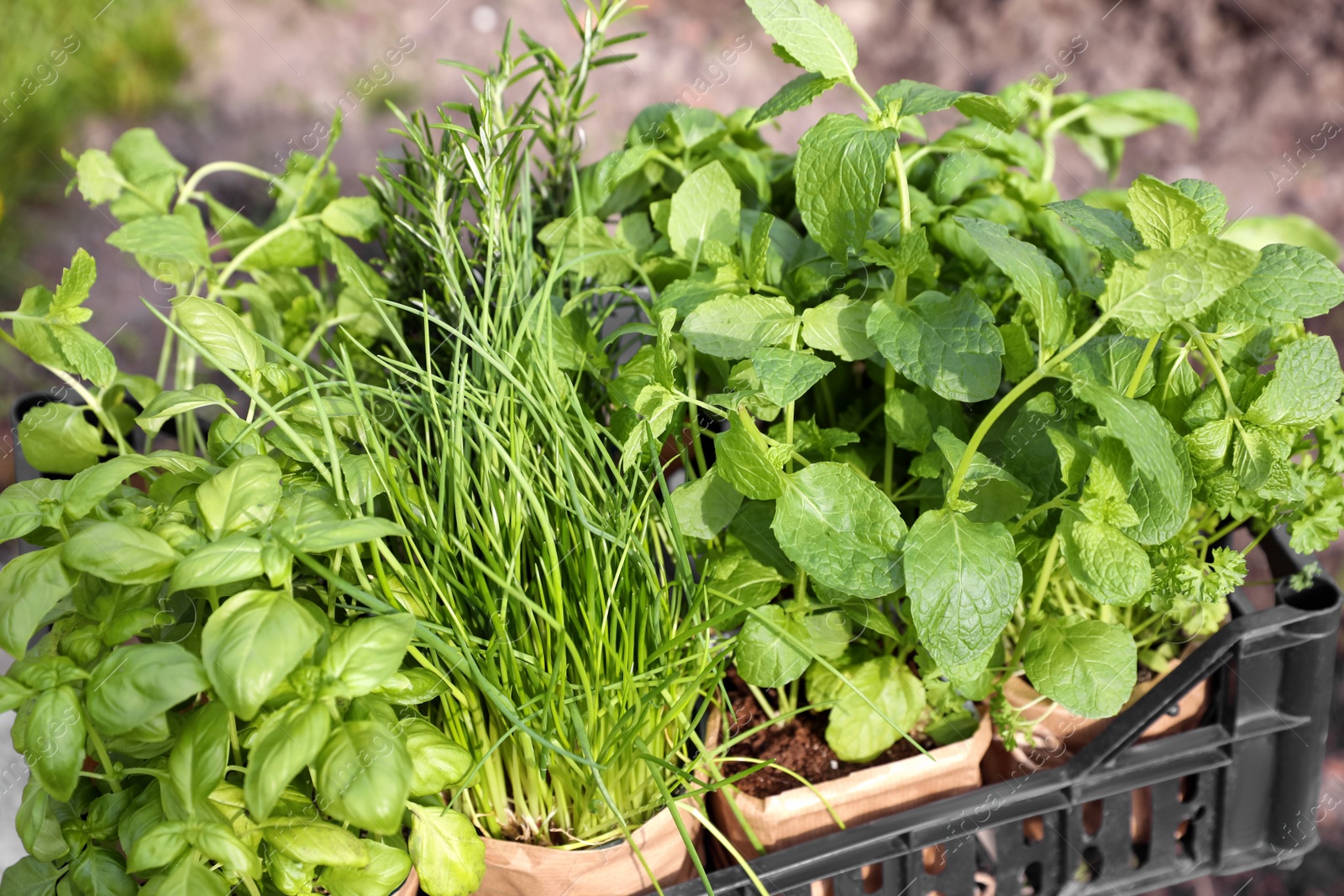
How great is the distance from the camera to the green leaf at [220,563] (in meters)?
0.44

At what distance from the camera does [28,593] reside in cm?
47

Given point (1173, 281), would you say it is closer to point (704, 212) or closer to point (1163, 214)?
point (1163, 214)

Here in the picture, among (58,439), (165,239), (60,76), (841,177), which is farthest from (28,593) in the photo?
(60,76)

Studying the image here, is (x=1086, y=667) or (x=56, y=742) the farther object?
(x=1086, y=667)

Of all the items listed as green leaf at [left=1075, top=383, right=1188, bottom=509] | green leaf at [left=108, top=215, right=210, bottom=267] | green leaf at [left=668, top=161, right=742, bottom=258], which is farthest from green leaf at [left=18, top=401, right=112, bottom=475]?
green leaf at [left=1075, top=383, right=1188, bottom=509]

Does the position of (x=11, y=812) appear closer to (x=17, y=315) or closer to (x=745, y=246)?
(x=17, y=315)

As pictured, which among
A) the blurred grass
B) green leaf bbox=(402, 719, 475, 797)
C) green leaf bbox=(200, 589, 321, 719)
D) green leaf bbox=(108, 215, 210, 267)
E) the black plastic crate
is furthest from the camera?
the blurred grass

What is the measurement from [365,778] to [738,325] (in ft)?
1.08

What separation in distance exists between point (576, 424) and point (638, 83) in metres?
1.42

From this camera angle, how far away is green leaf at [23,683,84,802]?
0.45 m

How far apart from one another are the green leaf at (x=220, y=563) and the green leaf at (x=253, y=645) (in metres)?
0.01

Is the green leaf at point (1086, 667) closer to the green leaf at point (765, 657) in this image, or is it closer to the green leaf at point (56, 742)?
the green leaf at point (765, 657)

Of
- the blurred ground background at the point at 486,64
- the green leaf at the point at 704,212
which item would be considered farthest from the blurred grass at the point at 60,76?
the green leaf at the point at 704,212

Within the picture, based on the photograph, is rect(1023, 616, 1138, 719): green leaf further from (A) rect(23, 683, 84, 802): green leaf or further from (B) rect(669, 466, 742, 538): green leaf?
(A) rect(23, 683, 84, 802): green leaf
